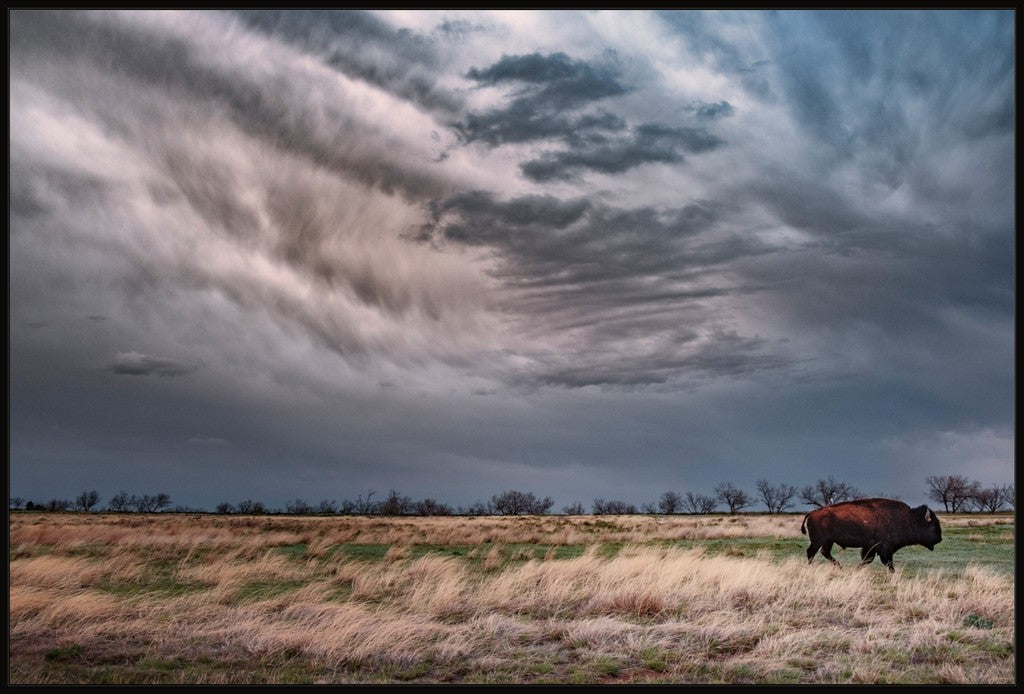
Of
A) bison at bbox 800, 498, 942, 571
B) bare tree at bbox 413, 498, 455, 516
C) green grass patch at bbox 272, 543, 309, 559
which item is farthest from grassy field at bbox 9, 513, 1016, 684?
bare tree at bbox 413, 498, 455, 516

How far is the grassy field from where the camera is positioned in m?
9.37

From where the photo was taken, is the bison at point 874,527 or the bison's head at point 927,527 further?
the bison's head at point 927,527

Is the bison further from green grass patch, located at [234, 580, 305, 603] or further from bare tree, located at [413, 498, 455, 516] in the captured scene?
bare tree, located at [413, 498, 455, 516]

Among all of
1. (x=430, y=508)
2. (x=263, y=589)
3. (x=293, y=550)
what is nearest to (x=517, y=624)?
(x=263, y=589)

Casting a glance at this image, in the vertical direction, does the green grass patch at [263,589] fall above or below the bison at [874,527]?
below

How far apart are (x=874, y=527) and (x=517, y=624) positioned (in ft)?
44.0

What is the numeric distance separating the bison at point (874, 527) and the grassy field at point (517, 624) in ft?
3.60

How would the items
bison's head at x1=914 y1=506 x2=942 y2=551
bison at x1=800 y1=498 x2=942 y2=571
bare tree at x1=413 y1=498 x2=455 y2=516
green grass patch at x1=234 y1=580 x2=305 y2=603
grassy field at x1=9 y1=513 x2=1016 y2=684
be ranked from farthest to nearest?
bare tree at x1=413 y1=498 x2=455 y2=516
bison's head at x1=914 y1=506 x2=942 y2=551
bison at x1=800 y1=498 x2=942 y2=571
green grass patch at x1=234 y1=580 x2=305 y2=603
grassy field at x1=9 y1=513 x2=1016 y2=684

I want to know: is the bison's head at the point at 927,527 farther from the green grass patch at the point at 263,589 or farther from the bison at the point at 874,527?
the green grass patch at the point at 263,589

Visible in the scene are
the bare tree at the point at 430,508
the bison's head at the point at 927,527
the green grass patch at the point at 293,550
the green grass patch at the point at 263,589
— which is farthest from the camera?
the bare tree at the point at 430,508

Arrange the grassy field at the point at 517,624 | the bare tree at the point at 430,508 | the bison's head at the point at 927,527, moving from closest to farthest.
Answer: the grassy field at the point at 517,624, the bison's head at the point at 927,527, the bare tree at the point at 430,508

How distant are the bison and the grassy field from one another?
1.10m

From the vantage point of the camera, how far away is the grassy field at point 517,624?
9.37 m

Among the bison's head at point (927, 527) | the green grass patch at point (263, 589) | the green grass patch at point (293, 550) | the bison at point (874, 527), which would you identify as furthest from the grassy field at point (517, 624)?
the green grass patch at point (293, 550)
